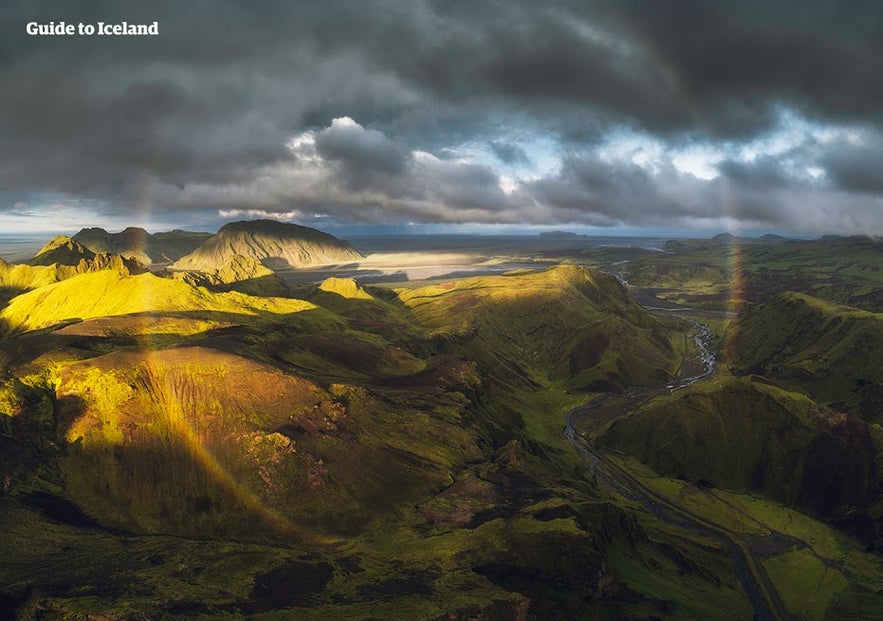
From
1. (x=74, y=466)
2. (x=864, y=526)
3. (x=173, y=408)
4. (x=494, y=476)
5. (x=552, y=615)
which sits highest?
(x=173, y=408)

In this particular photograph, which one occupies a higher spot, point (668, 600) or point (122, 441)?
point (122, 441)

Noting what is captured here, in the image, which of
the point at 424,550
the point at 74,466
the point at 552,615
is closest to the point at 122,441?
the point at 74,466

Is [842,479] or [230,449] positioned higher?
[230,449]

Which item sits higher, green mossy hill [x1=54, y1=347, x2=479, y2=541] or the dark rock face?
green mossy hill [x1=54, y1=347, x2=479, y2=541]

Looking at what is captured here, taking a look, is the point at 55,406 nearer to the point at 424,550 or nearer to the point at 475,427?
the point at 424,550

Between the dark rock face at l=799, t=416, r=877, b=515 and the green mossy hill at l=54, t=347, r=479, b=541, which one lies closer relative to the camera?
the green mossy hill at l=54, t=347, r=479, b=541

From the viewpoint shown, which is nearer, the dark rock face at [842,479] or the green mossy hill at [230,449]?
the green mossy hill at [230,449]

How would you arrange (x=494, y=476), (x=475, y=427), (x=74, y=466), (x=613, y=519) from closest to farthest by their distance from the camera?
(x=74, y=466) < (x=613, y=519) < (x=494, y=476) < (x=475, y=427)

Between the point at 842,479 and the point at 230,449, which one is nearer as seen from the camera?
the point at 230,449

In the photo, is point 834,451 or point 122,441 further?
point 834,451

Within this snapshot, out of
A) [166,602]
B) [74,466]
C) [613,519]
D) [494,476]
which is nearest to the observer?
[166,602]

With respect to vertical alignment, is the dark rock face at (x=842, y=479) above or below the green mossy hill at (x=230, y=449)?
below
